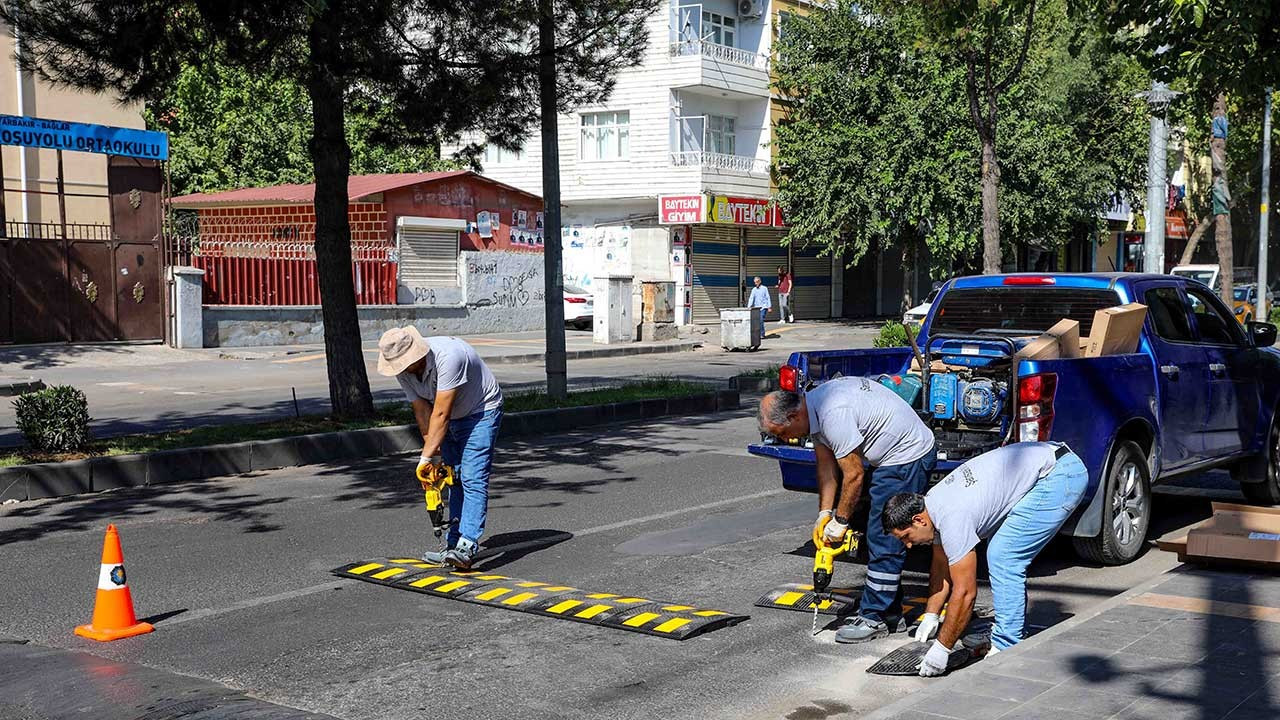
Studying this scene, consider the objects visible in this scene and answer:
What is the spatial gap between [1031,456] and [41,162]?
25232mm

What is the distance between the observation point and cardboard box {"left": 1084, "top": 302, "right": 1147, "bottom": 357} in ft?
24.1

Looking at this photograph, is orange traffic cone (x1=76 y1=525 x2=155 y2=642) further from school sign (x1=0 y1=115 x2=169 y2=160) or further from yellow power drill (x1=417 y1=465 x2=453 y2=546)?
school sign (x1=0 y1=115 x2=169 y2=160)

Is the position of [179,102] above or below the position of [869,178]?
above

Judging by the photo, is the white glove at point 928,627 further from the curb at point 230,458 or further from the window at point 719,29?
the window at point 719,29

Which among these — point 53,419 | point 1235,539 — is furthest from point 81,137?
point 1235,539

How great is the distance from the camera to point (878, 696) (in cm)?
514

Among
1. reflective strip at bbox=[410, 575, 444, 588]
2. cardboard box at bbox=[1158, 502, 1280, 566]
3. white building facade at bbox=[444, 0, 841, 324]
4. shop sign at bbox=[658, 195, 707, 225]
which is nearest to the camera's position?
cardboard box at bbox=[1158, 502, 1280, 566]

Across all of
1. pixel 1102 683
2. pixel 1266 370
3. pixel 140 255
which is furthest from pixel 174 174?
pixel 1102 683

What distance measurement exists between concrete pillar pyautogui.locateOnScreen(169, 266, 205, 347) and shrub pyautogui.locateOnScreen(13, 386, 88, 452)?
44.7 feet

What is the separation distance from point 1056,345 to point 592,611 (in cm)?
300

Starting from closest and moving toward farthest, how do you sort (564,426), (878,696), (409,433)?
(878,696) < (409,433) < (564,426)

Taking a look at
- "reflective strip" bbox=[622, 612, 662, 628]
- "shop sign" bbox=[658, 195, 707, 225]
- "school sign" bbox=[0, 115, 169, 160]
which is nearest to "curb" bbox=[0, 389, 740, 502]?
"reflective strip" bbox=[622, 612, 662, 628]

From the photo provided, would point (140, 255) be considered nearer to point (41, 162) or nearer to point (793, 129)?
point (41, 162)

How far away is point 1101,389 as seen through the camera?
7121 mm
